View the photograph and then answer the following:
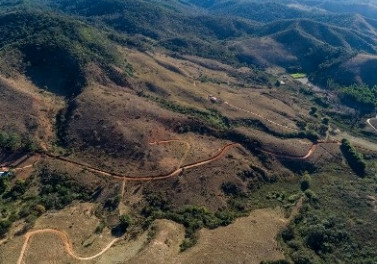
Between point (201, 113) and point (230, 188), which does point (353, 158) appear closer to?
point (230, 188)

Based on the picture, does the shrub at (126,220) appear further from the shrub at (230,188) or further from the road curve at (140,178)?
the shrub at (230,188)

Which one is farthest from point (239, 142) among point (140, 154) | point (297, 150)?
point (140, 154)

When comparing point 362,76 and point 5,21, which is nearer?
point 5,21

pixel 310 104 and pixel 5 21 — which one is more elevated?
pixel 5 21

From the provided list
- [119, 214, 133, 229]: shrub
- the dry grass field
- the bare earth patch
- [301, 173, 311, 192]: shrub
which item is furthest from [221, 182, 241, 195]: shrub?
[119, 214, 133, 229]: shrub

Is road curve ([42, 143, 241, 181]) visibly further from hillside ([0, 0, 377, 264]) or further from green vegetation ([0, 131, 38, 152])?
green vegetation ([0, 131, 38, 152])

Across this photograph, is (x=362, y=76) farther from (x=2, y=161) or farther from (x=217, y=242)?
(x=2, y=161)
